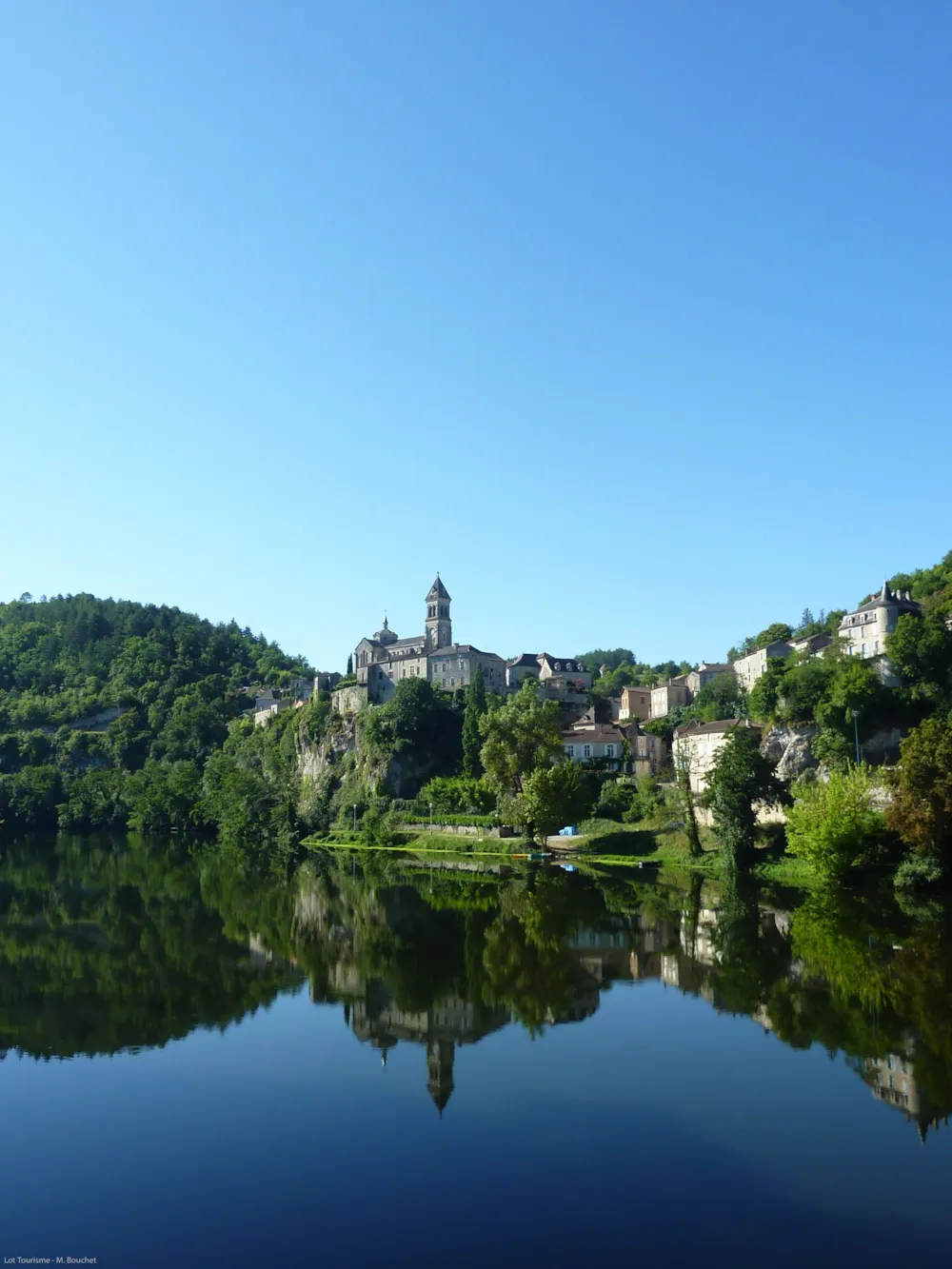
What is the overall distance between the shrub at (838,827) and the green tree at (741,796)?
502 centimetres

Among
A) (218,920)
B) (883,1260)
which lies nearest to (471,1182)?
(883,1260)

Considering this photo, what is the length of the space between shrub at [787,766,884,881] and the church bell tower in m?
66.2

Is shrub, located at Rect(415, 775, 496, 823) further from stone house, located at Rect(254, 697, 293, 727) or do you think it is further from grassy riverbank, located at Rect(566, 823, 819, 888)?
stone house, located at Rect(254, 697, 293, 727)

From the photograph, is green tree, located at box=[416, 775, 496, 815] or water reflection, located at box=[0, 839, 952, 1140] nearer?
water reflection, located at box=[0, 839, 952, 1140]

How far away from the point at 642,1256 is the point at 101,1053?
42.9 ft

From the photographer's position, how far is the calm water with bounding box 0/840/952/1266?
500 inches

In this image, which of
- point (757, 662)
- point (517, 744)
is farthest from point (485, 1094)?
point (757, 662)

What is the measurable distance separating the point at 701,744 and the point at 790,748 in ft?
34.1

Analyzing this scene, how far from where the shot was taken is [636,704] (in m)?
89.1

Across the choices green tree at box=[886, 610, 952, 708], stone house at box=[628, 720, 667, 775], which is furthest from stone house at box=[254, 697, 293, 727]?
green tree at box=[886, 610, 952, 708]

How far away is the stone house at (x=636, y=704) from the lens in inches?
3499

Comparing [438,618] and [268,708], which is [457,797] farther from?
[268,708]

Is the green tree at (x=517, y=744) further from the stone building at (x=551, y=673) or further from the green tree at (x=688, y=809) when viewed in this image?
the stone building at (x=551, y=673)

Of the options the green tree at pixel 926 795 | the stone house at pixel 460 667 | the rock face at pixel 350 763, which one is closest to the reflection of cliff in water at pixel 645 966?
the green tree at pixel 926 795
